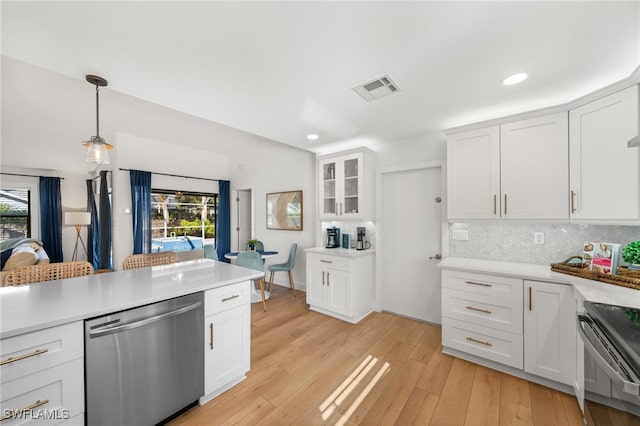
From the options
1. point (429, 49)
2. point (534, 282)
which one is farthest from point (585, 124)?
point (429, 49)

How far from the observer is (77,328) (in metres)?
1.20

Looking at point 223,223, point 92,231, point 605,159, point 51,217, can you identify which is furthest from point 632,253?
point 51,217

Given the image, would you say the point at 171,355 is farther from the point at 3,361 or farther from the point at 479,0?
the point at 479,0

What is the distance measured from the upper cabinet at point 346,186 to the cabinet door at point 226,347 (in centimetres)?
193

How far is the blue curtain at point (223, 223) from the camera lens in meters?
5.84

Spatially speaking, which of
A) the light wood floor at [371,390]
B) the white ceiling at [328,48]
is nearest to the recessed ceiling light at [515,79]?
the white ceiling at [328,48]

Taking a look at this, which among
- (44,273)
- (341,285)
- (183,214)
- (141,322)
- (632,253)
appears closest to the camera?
(141,322)

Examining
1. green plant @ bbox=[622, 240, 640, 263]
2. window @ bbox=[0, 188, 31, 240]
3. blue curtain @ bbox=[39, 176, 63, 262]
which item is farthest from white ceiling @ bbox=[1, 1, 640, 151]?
window @ bbox=[0, 188, 31, 240]

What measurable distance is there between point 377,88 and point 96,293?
96.7 inches

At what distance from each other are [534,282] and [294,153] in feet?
12.4

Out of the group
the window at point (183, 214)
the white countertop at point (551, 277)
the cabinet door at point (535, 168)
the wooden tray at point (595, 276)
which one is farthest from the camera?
the window at point (183, 214)

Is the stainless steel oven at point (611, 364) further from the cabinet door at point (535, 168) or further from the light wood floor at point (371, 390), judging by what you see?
the cabinet door at point (535, 168)

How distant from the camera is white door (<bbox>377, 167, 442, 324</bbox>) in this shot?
9.92 ft

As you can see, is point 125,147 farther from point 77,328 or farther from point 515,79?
point 515,79
